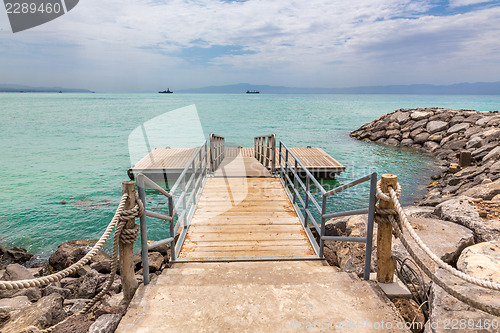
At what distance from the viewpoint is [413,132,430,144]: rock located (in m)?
22.0

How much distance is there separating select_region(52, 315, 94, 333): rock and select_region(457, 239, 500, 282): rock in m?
3.62

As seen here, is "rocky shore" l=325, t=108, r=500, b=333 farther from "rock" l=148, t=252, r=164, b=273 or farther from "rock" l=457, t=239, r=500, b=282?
"rock" l=148, t=252, r=164, b=273

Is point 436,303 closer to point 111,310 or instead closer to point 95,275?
point 111,310

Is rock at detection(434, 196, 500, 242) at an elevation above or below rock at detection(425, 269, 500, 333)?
below

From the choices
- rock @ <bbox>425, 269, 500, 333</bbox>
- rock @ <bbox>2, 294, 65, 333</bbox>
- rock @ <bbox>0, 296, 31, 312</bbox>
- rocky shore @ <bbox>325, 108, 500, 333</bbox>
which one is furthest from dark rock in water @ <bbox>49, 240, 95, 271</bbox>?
rock @ <bbox>425, 269, 500, 333</bbox>

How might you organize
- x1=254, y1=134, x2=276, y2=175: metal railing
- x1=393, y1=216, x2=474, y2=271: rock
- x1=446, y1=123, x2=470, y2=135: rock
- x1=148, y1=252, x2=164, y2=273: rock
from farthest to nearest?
x1=446, y1=123, x2=470, y2=135: rock
x1=254, y1=134, x2=276, y2=175: metal railing
x1=148, y1=252, x2=164, y2=273: rock
x1=393, y1=216, x2=474, y2=271: rock

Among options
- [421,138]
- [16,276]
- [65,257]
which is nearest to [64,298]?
[16,276]

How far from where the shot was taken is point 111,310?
95.8 inches

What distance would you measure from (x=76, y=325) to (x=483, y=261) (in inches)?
154

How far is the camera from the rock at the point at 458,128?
67.1 feet

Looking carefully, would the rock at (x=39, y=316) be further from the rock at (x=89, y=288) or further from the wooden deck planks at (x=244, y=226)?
the wooden deck planks at (x=244, y=226)

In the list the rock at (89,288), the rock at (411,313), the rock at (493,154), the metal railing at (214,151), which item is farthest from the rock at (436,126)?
the rock at (89,288)

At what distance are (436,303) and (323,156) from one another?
498 inches

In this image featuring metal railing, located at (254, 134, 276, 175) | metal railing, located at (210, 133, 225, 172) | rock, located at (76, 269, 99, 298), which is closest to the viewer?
rock, located at (76, 269, 99, 298)
